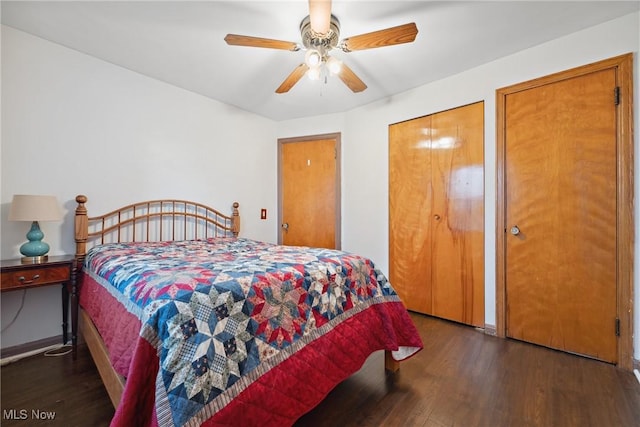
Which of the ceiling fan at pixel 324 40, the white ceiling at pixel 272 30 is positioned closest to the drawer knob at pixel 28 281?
the white ceiling at pixel 272 30

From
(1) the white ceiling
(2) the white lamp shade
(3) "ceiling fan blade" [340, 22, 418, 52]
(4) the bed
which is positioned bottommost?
(4) the bed

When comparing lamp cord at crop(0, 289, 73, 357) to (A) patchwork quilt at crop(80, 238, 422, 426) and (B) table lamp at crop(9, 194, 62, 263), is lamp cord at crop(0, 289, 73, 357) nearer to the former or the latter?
(B) table lamp at crop(9, 194, 62, 263)

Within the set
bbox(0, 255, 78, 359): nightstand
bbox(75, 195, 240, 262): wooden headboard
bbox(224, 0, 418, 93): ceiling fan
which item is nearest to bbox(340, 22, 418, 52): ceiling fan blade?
bbox(224, 0, 418, 93): ceiling fan

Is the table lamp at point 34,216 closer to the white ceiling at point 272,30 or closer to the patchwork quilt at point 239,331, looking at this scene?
the patchwork quilt at point 239,331

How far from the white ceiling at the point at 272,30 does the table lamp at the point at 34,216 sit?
1254 mm

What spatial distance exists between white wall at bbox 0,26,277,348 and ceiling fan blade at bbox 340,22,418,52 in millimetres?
1975

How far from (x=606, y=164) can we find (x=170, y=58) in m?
3.46

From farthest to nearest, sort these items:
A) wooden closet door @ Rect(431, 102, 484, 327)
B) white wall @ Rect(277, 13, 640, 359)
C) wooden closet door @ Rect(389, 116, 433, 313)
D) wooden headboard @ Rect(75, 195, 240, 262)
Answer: wooden closet door @ Rect(389, 116, 433, 313)
wooden closet door @ Rect(431, 102, 484, 327)
wooden headboard @ Rect(75, 195, 240, 262)
white wall @ Rect(277, 13, 640, 359)

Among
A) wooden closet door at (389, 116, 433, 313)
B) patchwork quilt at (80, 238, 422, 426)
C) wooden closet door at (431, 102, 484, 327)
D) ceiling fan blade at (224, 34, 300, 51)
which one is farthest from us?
wooden closet door at (389, 116, 433, 313)

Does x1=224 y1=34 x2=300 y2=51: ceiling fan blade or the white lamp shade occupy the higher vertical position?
x1=224 y1=34 x2=300 y2=51: ceiling fan blade

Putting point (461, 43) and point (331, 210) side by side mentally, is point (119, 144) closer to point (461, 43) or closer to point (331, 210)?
point (331, 210)

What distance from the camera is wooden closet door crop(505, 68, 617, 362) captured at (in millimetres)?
1900

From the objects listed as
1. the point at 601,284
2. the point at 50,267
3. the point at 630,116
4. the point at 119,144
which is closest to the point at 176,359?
the point at 50,267

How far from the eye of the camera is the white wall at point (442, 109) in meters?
1.88
